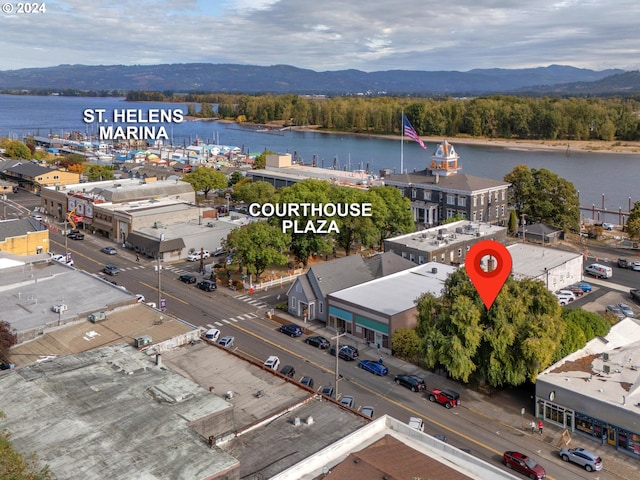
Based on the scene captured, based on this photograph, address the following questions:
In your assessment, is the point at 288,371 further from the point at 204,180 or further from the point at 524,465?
the point at 204,180

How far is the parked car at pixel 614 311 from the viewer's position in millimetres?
26931

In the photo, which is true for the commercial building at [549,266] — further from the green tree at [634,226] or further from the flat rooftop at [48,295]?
the flat rooftop at [48,295]

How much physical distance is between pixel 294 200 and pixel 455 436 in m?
19.8

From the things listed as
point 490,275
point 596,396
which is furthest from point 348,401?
point 596,396

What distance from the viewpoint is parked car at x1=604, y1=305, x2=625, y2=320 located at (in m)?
26.9

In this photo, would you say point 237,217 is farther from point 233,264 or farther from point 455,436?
point 455,436

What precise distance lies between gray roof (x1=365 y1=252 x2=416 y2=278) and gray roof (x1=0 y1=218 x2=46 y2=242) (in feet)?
62.9

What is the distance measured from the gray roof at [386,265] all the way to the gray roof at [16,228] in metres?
19.2

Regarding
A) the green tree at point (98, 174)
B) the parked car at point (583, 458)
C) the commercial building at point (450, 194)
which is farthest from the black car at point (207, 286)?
the green tree at point (98, 174)

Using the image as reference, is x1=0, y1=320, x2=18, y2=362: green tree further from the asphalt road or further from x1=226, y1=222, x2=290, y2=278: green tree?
x1=226, y1=222, x2=290, y2=278: green tree

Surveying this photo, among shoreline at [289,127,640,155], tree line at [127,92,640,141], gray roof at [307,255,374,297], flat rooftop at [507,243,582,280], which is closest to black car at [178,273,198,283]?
gray roof at [307,255,374,297]

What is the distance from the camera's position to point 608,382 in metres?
18.1

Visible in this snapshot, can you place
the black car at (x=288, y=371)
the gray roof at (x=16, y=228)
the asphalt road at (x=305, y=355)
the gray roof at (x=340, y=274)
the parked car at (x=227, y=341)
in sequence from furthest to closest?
the gray roof at (x=16, y=228), the gray roof at (x=340, y=274), the parked car at (x=227, y=341), the black car at (x=288, y=371), the asphalt road at (x=305, y=355)

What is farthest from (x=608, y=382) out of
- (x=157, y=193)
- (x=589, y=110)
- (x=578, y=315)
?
(x=589, y=110)
